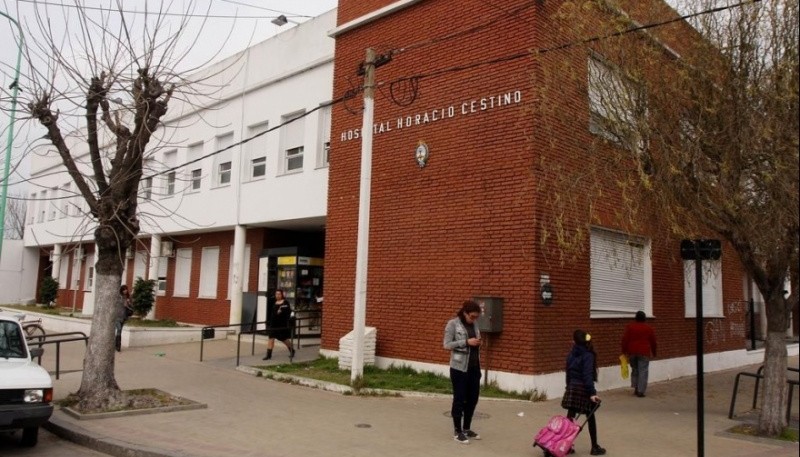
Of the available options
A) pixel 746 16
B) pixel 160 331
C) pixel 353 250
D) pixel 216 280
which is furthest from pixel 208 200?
pixel 746 16

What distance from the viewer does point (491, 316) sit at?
10594 millimetres

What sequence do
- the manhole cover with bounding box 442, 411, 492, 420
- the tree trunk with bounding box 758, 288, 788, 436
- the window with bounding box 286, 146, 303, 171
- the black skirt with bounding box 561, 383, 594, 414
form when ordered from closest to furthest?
1. the black skirt with bounding box 561, 383, 594, 414
2. the tree trunk with bounding box 758, 288, 788, 436
3. the manhole cover with bounding box 442, 411, 492, 420
4. the window with bounding box 286, 146, 303, 171

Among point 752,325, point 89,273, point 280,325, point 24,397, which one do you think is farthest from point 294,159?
point 89,273

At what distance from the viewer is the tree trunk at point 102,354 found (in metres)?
9.07

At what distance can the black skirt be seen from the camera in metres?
7.06

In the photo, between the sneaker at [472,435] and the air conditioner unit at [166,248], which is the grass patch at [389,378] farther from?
the air conditioner unit at [166,248]

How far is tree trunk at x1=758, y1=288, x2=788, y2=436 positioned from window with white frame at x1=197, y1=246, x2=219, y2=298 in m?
16.6

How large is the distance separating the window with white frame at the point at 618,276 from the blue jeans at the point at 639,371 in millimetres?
1038

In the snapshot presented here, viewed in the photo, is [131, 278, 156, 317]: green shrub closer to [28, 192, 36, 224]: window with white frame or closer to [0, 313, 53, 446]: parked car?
[0, 313, 53, 446]: parked car

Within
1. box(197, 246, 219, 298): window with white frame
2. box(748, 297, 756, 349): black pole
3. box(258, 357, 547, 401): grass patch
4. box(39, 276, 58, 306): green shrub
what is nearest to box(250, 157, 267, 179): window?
box(197, 246, 219, 298): window with white frame

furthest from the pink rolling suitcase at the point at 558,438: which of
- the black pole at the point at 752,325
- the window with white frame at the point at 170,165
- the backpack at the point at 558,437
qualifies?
the window with white frame at the point at 170,165

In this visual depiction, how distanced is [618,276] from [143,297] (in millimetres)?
15330

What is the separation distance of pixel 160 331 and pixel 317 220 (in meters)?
5.50

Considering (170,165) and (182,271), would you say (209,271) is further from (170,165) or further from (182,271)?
(170,165)
